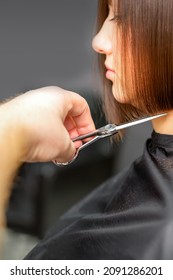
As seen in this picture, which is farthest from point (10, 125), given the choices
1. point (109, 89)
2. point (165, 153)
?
point (109, 89)

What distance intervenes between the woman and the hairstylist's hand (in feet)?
0.53

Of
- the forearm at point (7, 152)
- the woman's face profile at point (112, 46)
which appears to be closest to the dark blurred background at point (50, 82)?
the woman's face profile at point (112, 46)

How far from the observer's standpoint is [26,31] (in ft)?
4.87

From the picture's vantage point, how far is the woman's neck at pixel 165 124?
1003mm

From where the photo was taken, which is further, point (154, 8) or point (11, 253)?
point (11, 253)

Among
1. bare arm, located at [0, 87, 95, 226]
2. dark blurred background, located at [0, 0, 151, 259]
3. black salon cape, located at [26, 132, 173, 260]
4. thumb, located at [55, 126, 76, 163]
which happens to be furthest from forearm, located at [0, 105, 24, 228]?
dark blurred background, located at [0, 0, 151, 259]

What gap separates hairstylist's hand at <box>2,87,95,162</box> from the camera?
0.86 m

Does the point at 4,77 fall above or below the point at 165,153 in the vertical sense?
above

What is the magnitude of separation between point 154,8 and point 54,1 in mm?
682

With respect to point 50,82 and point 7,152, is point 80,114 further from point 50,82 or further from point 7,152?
point 50,82

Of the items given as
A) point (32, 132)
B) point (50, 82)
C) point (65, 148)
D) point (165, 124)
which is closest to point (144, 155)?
point (165, 124)

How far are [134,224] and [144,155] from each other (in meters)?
0.20
